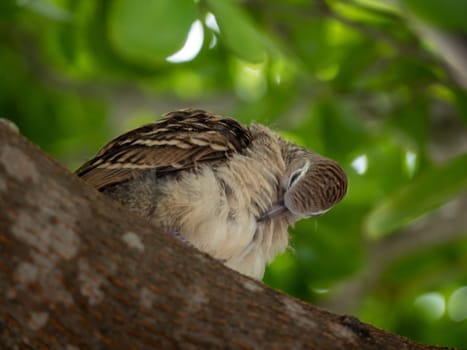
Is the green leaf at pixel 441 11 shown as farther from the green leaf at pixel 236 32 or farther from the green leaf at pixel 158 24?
the green leaf at pixel 158 24

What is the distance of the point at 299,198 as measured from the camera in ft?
10.7

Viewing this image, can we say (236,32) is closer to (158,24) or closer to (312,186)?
(158,24)

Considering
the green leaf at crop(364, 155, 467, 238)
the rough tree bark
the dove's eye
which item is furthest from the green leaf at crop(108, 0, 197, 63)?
the green leaf at crop(364, 155, 467, 238)

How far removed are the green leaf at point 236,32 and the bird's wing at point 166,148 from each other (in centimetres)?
29

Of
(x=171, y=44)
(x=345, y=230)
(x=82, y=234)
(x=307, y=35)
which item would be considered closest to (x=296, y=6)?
(x=307, y=35)

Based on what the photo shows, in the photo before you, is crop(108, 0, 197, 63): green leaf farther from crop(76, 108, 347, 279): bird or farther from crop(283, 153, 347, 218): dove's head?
crop(283, 153, 347, 218): dove's head

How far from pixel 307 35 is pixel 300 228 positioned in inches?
45.7

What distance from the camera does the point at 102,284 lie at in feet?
7.35

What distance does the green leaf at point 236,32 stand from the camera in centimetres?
337

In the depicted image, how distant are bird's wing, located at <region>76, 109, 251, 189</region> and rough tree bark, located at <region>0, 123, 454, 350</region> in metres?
0.75

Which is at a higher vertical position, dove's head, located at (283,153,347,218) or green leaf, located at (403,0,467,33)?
green leaf, located at (403,0,467,33)

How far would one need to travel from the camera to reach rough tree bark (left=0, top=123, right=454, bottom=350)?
2.17m

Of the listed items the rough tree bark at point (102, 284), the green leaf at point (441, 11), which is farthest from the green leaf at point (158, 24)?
the rough tree bark at point (102, 284)

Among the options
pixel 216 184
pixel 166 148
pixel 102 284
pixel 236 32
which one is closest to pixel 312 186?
pixel 216 184
